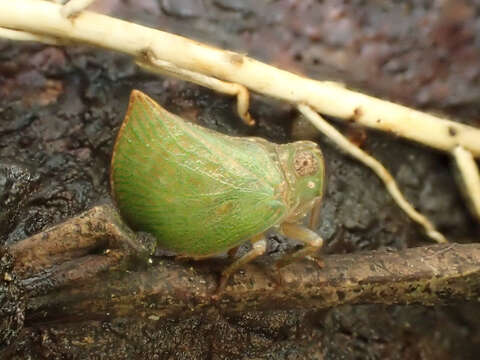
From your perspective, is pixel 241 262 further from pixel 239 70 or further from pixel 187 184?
pixel 239 70

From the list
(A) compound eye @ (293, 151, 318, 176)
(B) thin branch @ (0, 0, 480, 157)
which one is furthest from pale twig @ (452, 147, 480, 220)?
(A) compound eye @ (293, 151, 318, 176)

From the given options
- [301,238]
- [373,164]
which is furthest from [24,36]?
[373,164]

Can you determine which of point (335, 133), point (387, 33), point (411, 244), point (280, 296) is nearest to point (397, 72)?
point (387, 33)

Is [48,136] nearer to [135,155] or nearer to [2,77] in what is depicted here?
[2,77]

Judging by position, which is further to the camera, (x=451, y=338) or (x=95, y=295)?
(x=451, y=338)

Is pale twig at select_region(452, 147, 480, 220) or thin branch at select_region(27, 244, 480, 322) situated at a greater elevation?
pale twig at select_region(452, 147, 480, 220)

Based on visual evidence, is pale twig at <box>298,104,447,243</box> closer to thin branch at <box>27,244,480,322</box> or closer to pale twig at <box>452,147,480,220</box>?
pale twig at <box>452,147,480,220</box>

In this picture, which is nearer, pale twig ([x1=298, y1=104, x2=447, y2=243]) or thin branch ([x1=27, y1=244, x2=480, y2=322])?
thin branch ([x1=27, y1=244, x2=480, y2=322])
